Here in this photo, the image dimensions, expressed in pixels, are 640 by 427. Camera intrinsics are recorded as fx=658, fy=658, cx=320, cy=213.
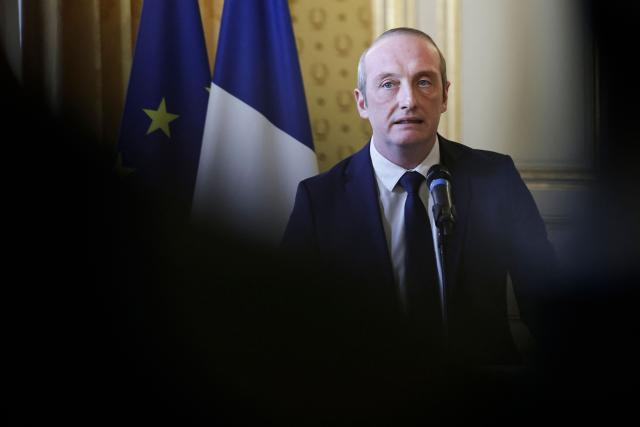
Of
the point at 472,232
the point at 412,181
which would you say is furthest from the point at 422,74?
the point at 472,232

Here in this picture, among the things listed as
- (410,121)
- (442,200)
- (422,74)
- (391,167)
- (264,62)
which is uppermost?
(264,62)

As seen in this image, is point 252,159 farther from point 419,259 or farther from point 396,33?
point 419,259

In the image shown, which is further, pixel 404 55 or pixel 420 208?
pixel 404 55

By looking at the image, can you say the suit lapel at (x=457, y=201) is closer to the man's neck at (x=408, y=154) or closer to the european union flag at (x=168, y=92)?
the man's neck at (x=408, y=154)

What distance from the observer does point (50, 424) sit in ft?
0.85

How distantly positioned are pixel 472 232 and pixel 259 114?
802 mm

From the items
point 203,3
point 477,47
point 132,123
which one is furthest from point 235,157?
point 477,47

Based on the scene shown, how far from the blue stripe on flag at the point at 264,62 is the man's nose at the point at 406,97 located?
1.65 feet

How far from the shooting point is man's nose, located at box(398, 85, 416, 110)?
150 cm

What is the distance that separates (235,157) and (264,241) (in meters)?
1.61

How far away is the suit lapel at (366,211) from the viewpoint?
1.41 m

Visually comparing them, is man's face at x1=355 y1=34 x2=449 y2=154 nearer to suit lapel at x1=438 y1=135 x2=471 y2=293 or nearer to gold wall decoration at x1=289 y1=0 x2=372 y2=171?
suit lapel at x1=438 y1=135 x2=471 y2=293

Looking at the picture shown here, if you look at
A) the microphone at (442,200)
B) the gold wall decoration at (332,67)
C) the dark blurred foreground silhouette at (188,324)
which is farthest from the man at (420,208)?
the dark blurred foreground silhouette at (188,324)

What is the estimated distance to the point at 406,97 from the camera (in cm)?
150
